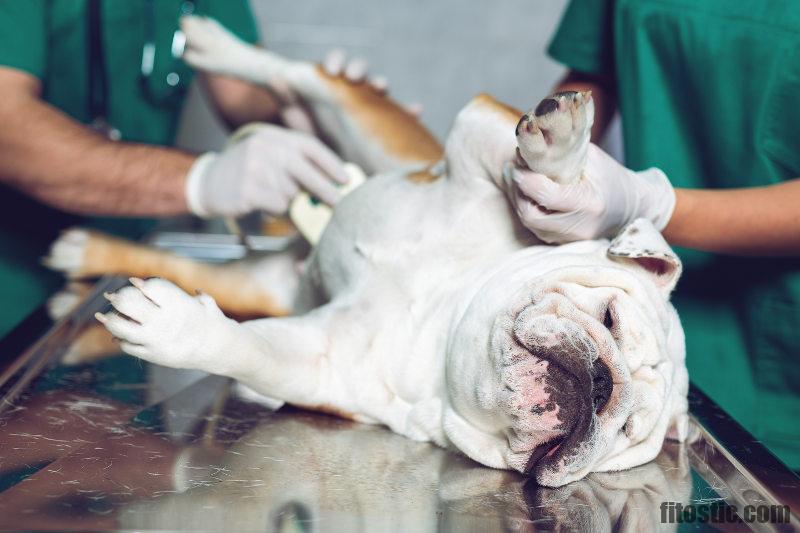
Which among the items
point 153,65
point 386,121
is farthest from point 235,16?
point 386,121

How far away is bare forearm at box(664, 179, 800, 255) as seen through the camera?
102cm

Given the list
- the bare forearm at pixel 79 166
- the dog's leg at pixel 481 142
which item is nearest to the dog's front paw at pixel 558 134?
the dog's leg at pixel 481 142

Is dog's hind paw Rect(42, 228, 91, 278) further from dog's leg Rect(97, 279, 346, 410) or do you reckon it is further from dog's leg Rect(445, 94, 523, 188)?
dog's leg Rect(445, 94, 523, 188)

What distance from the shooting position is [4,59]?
1.44 meters

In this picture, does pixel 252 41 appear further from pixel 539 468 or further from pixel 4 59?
pixel 539 468

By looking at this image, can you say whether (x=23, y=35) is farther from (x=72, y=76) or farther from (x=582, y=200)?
(x=582, y=200)

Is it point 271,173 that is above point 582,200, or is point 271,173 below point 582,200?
below

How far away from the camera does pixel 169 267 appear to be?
158 centimetres

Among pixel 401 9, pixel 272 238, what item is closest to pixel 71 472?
pixel 272 238

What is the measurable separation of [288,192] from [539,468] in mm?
790

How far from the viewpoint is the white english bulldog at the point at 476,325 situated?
2.42ft

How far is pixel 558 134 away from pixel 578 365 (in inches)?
8.9

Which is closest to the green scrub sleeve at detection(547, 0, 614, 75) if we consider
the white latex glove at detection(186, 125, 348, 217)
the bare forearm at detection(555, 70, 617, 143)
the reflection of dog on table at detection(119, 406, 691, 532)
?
the bare forearm at detection(555, 70, 617, 143)

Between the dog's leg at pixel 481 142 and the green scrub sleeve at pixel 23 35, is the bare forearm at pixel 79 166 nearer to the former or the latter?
the green scrub sleeve at pixel 23 35
